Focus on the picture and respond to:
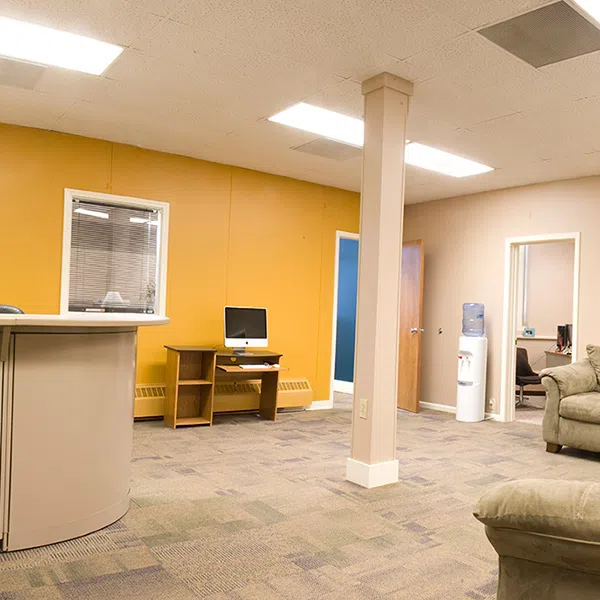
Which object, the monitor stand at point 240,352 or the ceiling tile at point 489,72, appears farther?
the monitor stand at point 240,352

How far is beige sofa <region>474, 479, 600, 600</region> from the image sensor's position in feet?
4.21

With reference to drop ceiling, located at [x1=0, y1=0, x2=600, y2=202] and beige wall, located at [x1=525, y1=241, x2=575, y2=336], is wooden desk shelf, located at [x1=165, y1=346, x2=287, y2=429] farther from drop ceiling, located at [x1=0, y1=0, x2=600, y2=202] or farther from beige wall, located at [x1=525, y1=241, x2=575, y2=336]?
beige wall, located at [x1=525, y1=241, x2=575, y2=336]

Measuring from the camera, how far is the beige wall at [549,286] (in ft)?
29.9

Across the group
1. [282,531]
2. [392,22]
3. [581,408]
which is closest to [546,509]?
[282,531]

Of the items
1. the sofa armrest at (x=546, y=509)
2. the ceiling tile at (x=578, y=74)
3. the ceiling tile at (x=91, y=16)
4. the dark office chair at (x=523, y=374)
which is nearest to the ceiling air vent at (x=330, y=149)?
the ceiling tile at (x=578, y=74)

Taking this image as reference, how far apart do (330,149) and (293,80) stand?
1.66 m

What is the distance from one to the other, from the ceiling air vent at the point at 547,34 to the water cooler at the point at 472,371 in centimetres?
385

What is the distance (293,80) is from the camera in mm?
4141

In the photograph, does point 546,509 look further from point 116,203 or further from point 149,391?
point 116,203

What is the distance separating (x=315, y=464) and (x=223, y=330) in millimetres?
2469

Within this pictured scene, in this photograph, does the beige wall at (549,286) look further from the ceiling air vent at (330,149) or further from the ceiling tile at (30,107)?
the ceiling tile at (30,107)

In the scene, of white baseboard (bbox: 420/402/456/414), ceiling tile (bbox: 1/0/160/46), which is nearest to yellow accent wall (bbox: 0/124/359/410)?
white baseboard (bbox: 420/402/456/414)

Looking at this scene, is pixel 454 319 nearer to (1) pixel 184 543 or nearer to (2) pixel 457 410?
(2) pixel 457 410

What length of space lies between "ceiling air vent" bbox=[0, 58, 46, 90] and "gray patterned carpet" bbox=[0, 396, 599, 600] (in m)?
2.93
